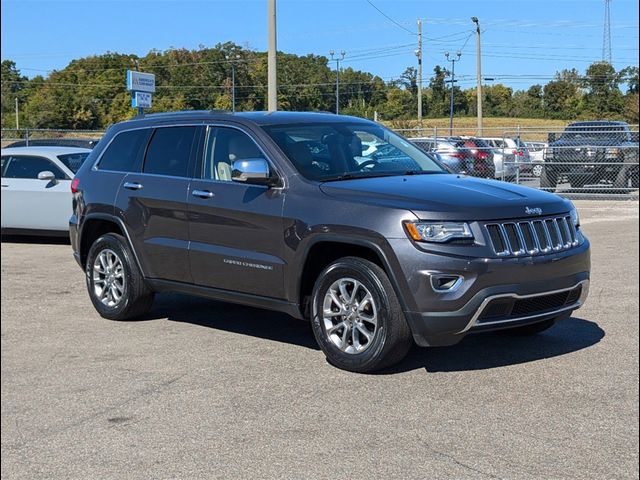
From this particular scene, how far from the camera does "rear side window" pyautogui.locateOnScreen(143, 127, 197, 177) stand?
7238mm

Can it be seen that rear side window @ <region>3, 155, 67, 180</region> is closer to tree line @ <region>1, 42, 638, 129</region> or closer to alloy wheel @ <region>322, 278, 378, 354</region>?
alloy wheel @ <region>322, 278, 378, 354</region>

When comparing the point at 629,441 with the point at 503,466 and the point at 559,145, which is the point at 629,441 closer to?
the point at 503,466

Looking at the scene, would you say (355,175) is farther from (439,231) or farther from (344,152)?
(439,231)

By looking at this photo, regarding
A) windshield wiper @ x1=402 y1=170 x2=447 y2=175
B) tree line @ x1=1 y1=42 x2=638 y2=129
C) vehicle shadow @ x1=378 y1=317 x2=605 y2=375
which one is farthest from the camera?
tree line @ x1=1 y1=42 x2=638 y2=129

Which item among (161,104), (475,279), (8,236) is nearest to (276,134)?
(475,279)

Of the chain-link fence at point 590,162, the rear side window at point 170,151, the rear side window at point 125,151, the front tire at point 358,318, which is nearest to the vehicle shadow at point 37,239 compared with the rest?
the rear side window at point 125,151

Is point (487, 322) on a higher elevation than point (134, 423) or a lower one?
higher

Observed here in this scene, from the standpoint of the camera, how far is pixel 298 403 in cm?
520

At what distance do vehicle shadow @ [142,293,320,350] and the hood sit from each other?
1419 mm

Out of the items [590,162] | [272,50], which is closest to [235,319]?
[272,50]

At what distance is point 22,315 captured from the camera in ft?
26.2

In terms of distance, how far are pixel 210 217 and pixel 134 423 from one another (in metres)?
2.30

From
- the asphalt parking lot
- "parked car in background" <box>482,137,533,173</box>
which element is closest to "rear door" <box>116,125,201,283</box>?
the asphalt parking lot

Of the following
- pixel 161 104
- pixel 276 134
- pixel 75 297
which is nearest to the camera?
pixel 276 134
